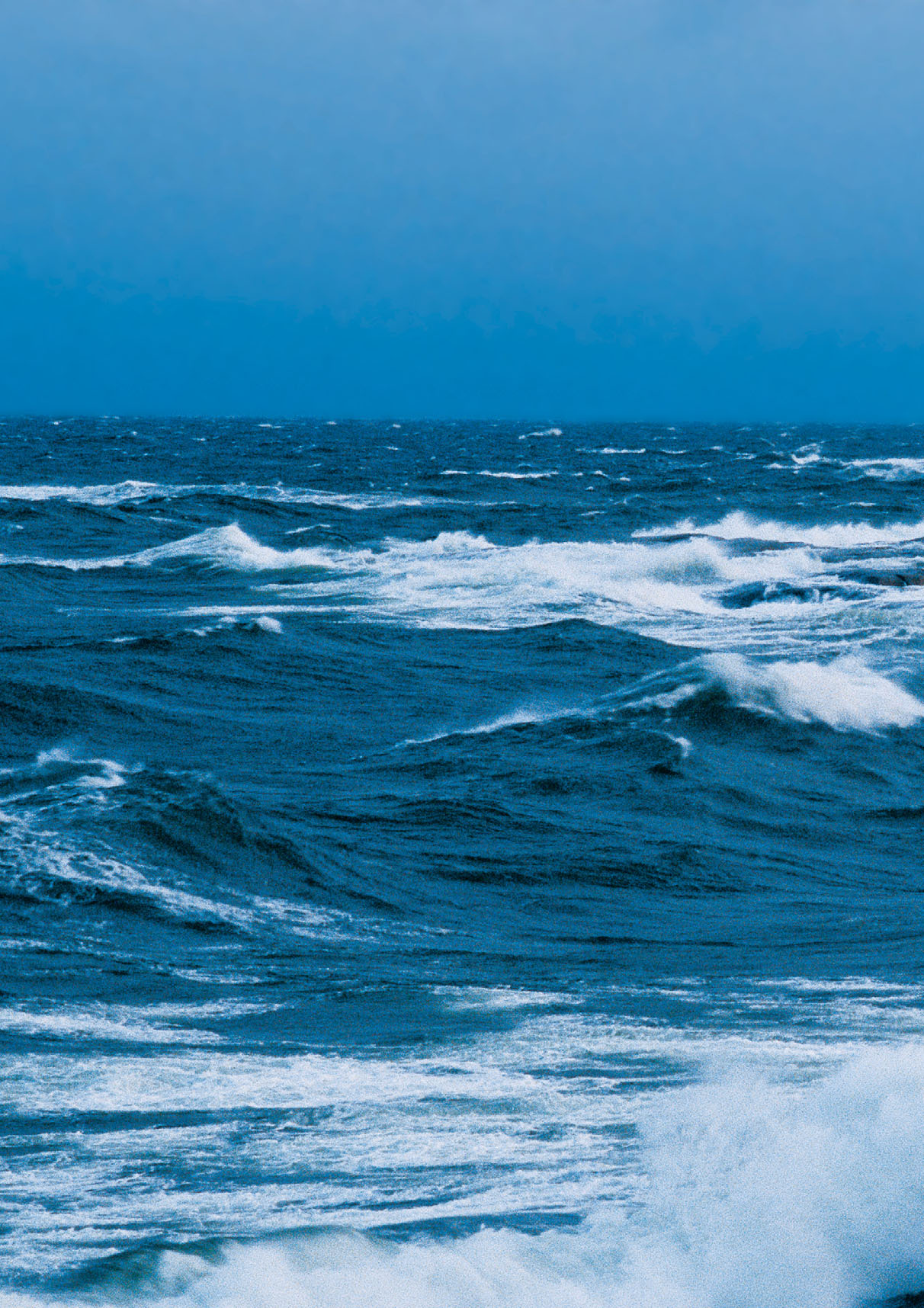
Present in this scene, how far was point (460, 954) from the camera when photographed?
8.95 metres

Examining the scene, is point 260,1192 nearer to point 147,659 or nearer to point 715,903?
point 715,903

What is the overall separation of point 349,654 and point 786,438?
10366 cm

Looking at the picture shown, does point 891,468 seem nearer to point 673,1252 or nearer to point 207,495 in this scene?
point 207,495

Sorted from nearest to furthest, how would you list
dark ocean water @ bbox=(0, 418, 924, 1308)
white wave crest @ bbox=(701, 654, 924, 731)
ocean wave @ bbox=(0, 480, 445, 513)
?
1. dark ocean water @ bbox=(0, 418, 924, 1308)
2. white wave crest @ bbox=(701, 654, 924, 731)
3. ocean wave @ bbox=(0, 480, 445, 513)

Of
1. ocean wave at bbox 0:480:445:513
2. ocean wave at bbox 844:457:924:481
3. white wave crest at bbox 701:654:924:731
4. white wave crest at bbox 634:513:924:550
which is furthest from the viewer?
ocean wave at bbox 844:457:924:481

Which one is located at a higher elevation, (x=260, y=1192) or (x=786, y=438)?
(x=786, y=438)

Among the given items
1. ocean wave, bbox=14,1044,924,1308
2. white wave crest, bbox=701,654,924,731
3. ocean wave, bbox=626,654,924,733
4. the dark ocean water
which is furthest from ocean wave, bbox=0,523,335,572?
ocean wave, bbox=14,1044,924,1308

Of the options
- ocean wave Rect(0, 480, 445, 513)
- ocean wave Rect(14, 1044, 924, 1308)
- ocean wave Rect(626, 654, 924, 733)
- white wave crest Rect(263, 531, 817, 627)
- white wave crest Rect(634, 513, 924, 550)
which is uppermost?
ocean wave Rect(0, 480, 445, 513)

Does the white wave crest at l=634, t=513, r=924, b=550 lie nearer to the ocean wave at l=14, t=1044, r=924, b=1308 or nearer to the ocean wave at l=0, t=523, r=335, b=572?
the ocean wave at l=0, t=523, r=335, b=572

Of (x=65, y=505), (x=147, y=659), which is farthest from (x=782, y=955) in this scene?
(x=65, y=505)

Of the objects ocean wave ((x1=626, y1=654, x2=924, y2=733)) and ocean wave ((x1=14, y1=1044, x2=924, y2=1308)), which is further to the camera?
ocean wave ((x1=626, y1=654, x2=924, y2=733))

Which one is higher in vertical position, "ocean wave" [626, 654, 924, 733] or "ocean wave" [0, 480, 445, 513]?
"ocean wave" [0, 480, 445, 513]

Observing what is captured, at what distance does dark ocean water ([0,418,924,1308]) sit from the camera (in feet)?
16.5

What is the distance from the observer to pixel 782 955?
29.1 ft
